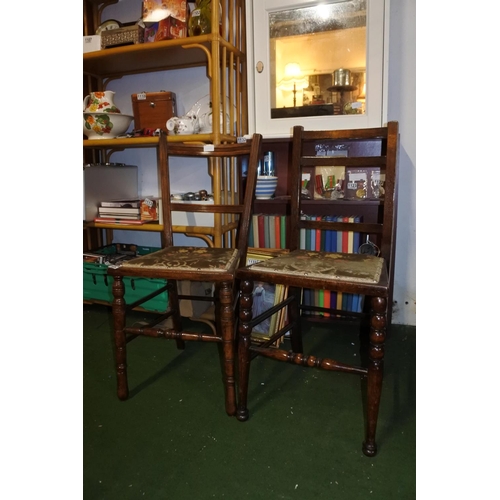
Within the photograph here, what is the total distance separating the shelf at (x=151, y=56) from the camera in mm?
1856

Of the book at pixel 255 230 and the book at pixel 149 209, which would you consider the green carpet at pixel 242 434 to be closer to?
the book at pixel 255 230

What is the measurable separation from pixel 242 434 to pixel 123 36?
187 centimetres

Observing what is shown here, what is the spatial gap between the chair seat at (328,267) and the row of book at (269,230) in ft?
1.96

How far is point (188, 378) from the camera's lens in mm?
1545

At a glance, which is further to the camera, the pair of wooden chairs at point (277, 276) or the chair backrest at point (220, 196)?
the chair backrest at point (220, 196)

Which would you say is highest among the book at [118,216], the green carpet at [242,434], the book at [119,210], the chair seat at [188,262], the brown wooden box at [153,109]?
the brown wooden box at [153,109]

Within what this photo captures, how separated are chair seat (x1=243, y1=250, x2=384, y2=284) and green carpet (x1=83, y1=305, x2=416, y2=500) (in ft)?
1.52

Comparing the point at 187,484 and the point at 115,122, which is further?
the point at 115,122

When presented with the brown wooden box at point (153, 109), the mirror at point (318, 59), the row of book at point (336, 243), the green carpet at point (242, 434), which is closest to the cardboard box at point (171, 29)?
the brown wooden box at point (153, 109)

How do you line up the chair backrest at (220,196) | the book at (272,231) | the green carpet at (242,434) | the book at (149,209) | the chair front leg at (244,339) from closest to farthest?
the green carpet at (242,434), the chair front leg at (244,339), the chair backrest at (220,196), the book at (272,231), the book at (149,209)

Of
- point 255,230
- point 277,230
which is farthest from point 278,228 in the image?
point 255,230
